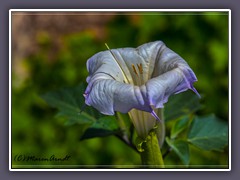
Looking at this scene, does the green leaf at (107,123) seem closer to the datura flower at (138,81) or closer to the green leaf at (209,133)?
the datura flower at (138,81)

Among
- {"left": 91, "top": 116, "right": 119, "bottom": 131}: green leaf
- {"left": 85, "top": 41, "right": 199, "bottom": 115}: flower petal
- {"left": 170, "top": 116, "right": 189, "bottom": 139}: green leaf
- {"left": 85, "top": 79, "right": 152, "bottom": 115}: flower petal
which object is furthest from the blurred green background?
{"left": 85, "top": 79, "right": 152, "bottom": 115}: flower petal

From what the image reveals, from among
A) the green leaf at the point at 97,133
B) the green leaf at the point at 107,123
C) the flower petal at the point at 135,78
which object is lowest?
the green leaf at the point at 97,133

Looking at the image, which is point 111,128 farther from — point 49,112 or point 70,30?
point 70,30

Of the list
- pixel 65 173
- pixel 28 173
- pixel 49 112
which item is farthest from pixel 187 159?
pixel 49 112

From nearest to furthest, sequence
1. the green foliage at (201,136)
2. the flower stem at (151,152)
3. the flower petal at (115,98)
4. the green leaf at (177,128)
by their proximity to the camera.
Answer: the flower petal at (115,98), the flower stem at (151,152), the green foliage at (201,136), the green leaf at (177,128)

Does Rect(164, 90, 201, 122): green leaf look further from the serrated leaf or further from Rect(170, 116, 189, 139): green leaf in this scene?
the serrated leaf

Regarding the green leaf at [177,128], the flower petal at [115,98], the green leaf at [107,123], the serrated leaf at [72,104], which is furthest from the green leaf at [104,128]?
the flower petal at [115,98]
